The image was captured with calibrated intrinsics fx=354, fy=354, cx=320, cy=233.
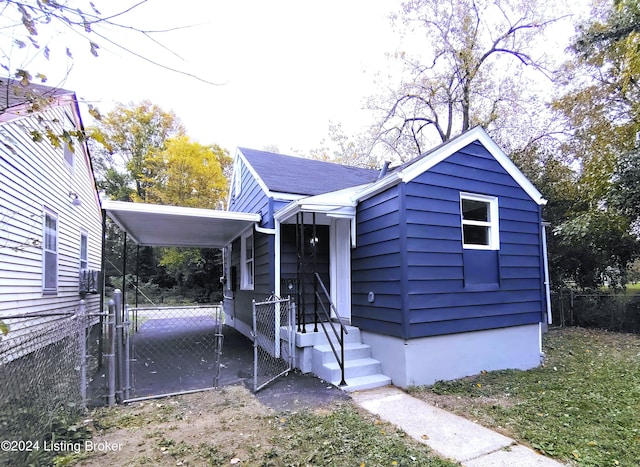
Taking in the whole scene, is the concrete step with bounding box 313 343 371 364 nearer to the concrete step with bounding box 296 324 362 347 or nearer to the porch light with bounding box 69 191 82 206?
the concrete step with bounding box 296 324 362 347

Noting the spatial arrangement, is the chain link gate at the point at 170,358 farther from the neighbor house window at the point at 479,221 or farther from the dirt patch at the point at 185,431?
the neighbor house window at the point at 479,221

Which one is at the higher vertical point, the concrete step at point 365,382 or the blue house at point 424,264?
the blue house at point 424,264

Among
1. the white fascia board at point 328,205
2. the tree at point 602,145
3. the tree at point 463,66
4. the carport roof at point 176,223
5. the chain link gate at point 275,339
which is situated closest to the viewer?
the white fascia board at point 328,205

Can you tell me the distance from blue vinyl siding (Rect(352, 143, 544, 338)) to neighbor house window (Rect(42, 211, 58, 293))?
622 cm

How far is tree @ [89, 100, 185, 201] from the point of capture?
21.5 metres

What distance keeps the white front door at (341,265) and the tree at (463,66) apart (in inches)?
460

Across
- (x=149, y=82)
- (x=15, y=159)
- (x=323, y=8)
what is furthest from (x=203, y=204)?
(x=149, y=82)

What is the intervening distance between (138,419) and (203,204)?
50.0ft

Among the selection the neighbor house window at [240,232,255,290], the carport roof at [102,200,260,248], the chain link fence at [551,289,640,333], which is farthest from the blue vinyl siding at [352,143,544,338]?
the chain link fence at [551,289,640,333]

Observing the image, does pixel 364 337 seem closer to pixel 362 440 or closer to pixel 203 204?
pixel 362 440

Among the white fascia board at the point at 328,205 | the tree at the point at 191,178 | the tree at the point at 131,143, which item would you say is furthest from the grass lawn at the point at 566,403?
the tree at the point at 131,143

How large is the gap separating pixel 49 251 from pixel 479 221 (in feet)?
27.3

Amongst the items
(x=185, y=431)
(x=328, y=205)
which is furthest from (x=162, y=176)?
(x=185, y=431)

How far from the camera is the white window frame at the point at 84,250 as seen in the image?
33.5 ft
